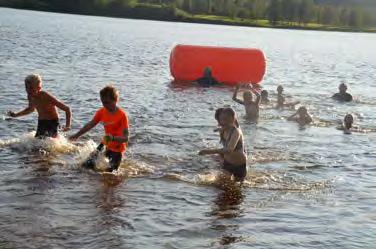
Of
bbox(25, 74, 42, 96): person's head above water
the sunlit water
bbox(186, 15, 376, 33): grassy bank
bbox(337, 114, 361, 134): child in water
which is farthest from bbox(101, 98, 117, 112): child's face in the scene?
bbox(186, 15, 376, 33): grassy bank

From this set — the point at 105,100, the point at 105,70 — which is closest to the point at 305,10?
the point at 105,70

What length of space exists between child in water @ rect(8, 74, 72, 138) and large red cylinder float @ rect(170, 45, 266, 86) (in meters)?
Answer: 11.9

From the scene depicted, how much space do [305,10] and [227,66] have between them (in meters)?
51.0

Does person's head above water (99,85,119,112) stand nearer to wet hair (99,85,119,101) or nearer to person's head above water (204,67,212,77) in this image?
wet hair (99,85,119,101)

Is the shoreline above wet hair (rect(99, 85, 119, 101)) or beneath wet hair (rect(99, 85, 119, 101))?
above

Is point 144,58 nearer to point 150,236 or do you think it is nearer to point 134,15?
point 150,236

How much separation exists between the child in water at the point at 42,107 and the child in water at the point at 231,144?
8.74 ft

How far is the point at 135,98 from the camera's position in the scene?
18656 millimetres

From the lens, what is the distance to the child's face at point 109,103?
840cm

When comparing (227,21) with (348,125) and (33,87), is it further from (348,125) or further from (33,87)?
(33,87)

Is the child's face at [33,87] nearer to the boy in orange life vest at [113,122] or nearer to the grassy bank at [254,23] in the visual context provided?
the boy in orange life vest at [113,122]

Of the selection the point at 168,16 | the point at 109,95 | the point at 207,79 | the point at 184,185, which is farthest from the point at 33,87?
the point at 168,16

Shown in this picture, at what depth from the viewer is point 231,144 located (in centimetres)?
866

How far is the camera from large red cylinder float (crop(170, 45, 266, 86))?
2181cm
